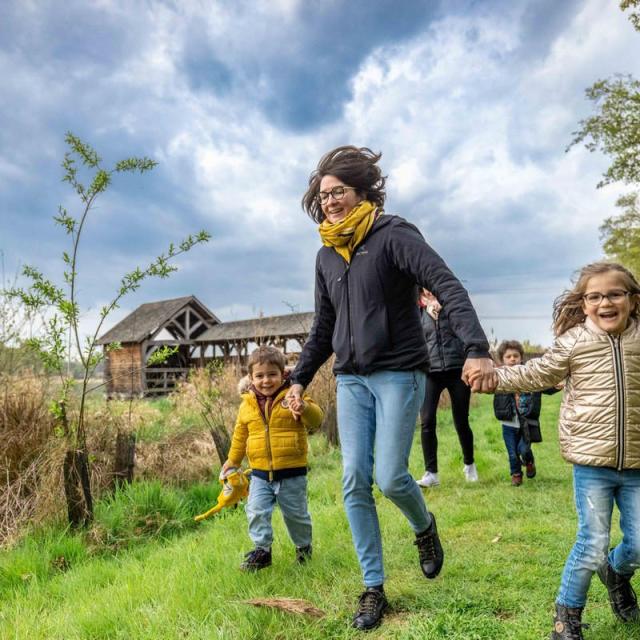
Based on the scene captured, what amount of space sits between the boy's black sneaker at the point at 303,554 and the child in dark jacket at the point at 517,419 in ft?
9.37

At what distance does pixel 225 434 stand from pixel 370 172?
5.15m

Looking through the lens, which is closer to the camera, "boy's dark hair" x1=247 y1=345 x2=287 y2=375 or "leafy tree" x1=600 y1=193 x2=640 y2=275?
"boy's dark hair" x1=247 y1=345 x2=287 y2=375

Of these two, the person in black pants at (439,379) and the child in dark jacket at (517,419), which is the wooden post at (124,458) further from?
the child in dark jacket at (517,419)

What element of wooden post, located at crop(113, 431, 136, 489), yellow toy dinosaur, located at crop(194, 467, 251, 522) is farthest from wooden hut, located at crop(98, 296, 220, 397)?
yellow toy dinosaur, located at crop(194, 467, 251, 522)

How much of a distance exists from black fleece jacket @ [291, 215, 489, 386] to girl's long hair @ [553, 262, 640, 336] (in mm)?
553

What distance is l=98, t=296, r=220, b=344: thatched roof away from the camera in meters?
30.3

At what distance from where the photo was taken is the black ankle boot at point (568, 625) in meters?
2.66

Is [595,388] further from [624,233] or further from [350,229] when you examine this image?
[624,233]

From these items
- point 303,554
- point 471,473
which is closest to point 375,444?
point 303,554

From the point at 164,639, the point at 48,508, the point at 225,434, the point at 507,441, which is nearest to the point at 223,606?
the point at 164,639

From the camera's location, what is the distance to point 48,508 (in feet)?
19.1

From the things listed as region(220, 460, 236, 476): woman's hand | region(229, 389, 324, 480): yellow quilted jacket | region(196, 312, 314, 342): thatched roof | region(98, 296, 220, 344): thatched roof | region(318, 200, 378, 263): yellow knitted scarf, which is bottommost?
region(220, 460, 236, 476): woman's hand

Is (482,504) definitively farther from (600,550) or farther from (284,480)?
(600,550)

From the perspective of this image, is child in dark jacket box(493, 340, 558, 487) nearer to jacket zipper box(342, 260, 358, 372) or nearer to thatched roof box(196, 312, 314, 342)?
jacket zipper box(342, 260, 358, 372)
